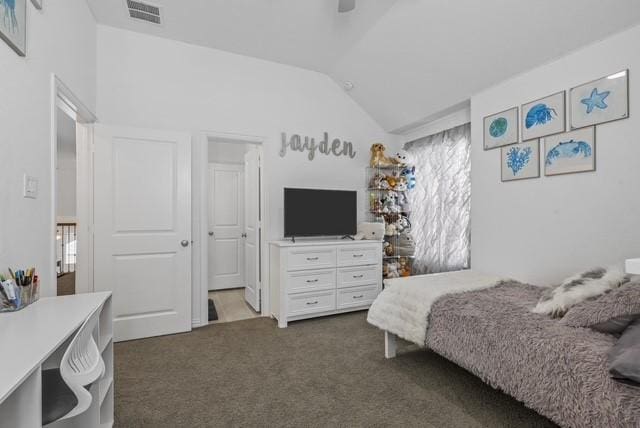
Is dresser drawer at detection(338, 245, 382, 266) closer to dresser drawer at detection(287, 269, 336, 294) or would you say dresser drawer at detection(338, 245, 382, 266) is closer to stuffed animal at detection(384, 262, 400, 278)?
dresser drawer at detection(287, 269, 336, 294)

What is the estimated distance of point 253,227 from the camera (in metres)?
3.81

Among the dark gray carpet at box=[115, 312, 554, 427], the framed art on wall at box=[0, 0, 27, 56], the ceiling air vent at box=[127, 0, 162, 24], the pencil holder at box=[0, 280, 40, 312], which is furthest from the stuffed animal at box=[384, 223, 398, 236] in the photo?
the framed art on wall at box=[0, 0, 27, 56]

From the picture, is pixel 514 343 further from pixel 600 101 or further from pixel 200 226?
pixel 200 226

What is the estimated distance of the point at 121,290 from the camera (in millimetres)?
2867

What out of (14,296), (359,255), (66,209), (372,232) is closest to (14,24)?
(14,296)

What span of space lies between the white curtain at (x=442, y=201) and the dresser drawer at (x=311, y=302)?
4.32 ft

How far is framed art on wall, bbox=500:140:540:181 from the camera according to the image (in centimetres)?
258

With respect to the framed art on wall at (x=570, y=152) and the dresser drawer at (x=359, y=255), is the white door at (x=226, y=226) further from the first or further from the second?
the framed art on wall at (x=570, y=152)

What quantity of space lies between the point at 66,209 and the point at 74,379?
26.4ft

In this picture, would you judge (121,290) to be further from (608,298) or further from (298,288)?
(608,298)

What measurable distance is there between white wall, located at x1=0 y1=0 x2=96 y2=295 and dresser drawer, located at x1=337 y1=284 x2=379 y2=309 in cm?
249

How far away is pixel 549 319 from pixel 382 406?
1057mm

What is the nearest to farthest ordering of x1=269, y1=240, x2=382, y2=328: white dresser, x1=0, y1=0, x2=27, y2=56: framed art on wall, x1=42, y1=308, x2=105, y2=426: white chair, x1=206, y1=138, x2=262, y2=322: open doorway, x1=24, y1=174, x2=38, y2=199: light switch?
1. x1=42, y1=308, x2=105, y2=426: white chair
2. x1=0, y1=0, x2=27, y2=56: framed art on wall
3. x1=24, y1=174, x2=38, y2=199: light switch
4. x1=269, y1=240, x2=382, y2=328: white dresser
5. x1=206, y1=138, x2=262, y2=322: open doorway

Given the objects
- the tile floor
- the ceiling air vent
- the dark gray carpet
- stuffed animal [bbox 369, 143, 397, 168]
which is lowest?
the tile floor
